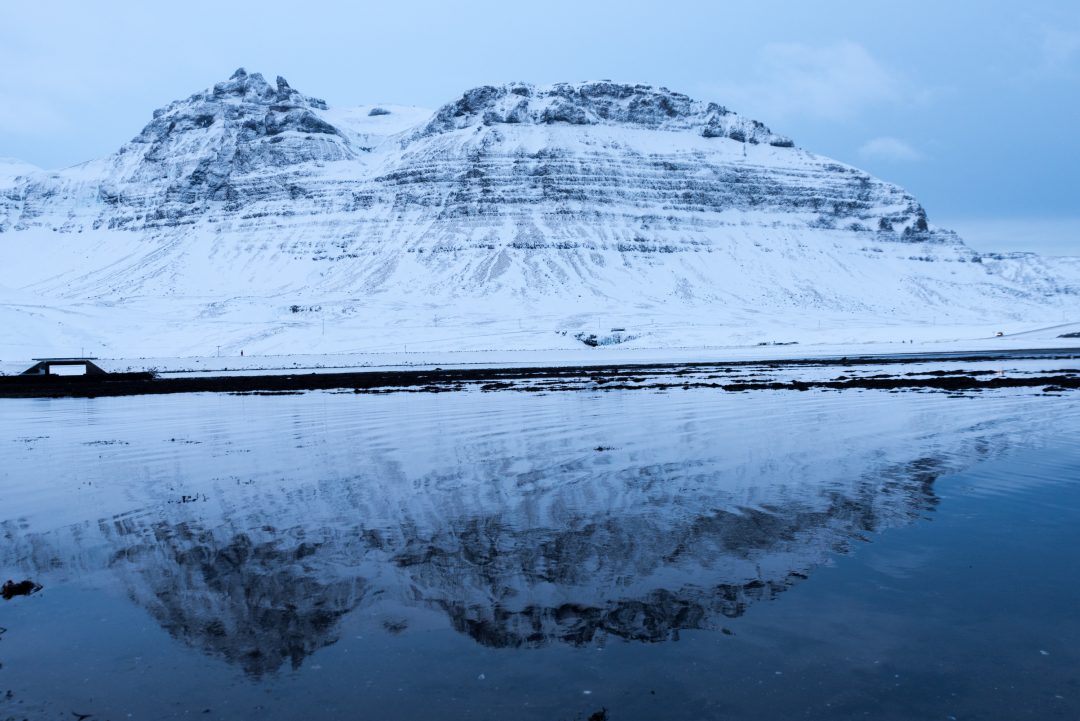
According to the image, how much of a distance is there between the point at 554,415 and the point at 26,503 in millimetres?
17922

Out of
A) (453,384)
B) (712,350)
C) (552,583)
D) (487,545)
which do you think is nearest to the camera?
(552,583)

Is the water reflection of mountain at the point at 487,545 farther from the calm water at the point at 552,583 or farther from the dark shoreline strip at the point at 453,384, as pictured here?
the dark shoreline strip at the point at 453,384

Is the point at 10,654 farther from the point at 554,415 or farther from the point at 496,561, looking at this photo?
the point at 554,415

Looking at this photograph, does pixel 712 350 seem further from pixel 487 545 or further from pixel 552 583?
pixel 552 583

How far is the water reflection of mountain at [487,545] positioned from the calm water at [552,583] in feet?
0.18

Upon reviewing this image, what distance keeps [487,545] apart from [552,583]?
1990mm

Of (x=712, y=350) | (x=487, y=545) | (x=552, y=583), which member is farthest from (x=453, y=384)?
(x=712, y=350)

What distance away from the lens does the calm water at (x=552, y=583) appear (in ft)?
23.7

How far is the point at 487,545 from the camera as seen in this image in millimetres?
11812

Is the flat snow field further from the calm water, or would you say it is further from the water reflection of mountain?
the water reflection of mountain

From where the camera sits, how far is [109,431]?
1118 inches

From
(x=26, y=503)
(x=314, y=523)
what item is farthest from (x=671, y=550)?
(x=26, y=503)

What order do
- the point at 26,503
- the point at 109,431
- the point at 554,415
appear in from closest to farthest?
1. the point at 26,503
2. the point at 109,431
3. the point at 554,415

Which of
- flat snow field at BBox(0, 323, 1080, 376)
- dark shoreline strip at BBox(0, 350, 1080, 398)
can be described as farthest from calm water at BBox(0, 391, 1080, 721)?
flat snow field at BBox(0, 323, 1080, 376)
